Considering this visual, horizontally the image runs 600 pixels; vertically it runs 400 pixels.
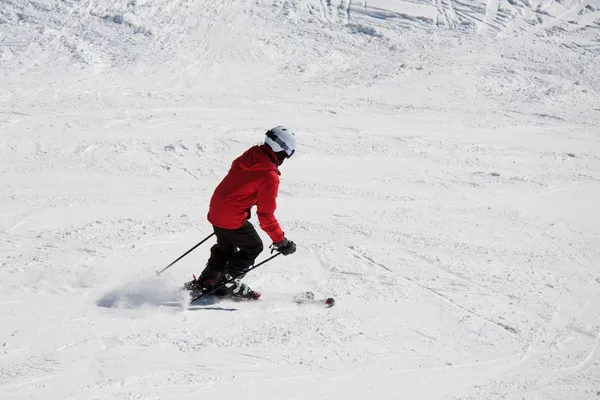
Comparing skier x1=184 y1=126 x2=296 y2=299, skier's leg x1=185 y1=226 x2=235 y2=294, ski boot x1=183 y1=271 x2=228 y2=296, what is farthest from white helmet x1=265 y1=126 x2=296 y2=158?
ski boot x1=183 y1=271 x2=228 y2=296

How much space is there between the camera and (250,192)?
5.04 m

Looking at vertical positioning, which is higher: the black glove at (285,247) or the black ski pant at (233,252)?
the black glove at (285,247)

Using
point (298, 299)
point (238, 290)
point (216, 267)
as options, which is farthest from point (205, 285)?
point (298, 299)

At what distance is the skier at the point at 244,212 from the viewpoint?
4.95m

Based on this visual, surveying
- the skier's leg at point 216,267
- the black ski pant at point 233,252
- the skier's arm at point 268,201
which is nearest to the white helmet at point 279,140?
the skier's arm at point 268,201

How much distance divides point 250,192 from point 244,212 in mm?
246

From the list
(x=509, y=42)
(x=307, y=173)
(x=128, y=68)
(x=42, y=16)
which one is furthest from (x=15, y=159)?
(x=509, y=42)

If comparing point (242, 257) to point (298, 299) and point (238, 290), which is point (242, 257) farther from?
point (298, 299)

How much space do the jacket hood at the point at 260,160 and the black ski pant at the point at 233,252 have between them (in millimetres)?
653

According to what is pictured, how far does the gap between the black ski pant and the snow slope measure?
342 mm

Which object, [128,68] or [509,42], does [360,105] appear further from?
[509,42]

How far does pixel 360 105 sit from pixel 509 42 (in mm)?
7790

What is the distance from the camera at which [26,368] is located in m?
4.06

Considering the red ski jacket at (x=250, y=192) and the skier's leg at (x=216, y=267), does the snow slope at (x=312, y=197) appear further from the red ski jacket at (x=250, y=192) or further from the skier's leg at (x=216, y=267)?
the red ski jacket at (x=250, y=192)
